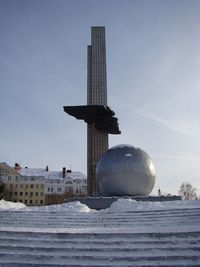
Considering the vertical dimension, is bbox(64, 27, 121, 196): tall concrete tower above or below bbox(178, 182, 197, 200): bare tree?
above

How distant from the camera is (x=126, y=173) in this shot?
23516 millimetres

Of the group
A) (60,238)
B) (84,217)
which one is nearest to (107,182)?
(84,217)

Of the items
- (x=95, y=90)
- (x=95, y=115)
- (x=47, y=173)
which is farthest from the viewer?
(x=47, y=173)

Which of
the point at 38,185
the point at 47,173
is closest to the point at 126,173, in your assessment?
the point at 38,185

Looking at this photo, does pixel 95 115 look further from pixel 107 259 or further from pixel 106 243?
pixel 107 259

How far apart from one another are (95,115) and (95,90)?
677cm

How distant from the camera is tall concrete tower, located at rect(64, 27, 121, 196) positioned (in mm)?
46844

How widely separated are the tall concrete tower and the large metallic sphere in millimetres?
20004

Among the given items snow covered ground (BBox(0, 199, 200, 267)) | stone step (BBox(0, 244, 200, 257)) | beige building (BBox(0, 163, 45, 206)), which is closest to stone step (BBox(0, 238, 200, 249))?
snow covered ground (BBox(0, 199, 200, 267))

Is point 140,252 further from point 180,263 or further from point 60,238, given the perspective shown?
point 60,238

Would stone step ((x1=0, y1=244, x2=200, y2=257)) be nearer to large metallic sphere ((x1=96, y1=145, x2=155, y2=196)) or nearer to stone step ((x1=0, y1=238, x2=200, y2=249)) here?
stone step ((x1=0, y1=238, x2=200, y2=249))

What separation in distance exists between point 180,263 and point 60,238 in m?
3.62

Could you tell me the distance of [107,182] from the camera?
24.3 meters

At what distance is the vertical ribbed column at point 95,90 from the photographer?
157ft
